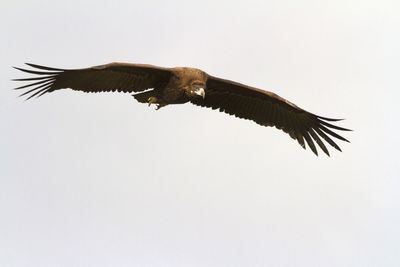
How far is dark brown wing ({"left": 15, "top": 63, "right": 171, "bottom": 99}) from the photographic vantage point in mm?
11086

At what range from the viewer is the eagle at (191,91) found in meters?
11.2

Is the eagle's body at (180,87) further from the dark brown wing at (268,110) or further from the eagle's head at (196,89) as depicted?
the dark brown wing at (268,110)

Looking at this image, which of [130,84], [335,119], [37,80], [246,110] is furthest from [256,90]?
[37,80]

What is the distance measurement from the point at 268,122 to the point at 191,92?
224cm

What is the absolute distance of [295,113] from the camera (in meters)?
12.7

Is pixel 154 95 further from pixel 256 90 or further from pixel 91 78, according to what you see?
pixel 256 90

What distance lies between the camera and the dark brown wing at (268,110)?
486 inches

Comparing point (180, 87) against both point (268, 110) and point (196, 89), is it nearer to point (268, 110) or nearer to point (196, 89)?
point (196, 89)

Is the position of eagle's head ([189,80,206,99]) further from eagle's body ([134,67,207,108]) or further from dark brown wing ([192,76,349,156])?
dark brown wing ([192,76,349,156])

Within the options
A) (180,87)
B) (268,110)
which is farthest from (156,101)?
(268,110)

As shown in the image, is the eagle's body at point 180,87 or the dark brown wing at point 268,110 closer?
the eagle's body at point 180,87

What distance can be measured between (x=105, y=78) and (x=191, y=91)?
1459 mm

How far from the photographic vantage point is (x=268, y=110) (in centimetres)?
1269

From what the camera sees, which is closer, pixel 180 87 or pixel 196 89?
pixel 196 89
